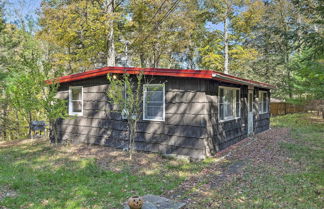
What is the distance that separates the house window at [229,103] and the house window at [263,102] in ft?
11.1

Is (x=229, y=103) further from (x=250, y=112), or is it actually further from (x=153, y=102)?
(x=153, y=102)

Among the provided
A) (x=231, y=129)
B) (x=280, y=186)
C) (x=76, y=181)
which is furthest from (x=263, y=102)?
(x=76, y=181)

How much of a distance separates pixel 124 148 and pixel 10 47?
38.1 ft

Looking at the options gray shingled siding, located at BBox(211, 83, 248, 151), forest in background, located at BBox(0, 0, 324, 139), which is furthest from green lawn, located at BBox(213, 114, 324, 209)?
forest in background, located at BBox(0, 0, 324, 139)

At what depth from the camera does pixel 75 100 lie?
28.1ft

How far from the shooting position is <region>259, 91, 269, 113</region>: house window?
454 inches

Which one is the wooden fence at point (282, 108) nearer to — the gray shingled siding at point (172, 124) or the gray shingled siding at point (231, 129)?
the gray shingled siding at point (231, 129)

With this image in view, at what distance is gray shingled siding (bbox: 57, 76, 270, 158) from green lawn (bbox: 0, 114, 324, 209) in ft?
1.77

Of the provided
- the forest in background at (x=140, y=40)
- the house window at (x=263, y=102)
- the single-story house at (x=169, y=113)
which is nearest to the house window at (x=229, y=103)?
the single-story house at (x=169, y=113)

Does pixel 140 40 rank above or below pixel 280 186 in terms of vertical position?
above

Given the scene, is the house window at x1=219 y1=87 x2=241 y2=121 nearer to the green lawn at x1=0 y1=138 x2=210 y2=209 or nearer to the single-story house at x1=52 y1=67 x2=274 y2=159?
the single-story house at x1=52 y1=67 x2=274 y2=159

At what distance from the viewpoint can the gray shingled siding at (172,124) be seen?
20.7 ft

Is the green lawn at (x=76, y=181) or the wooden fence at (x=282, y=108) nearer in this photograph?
the green lawn at (x=76, y=181)

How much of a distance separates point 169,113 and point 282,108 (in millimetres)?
16808
